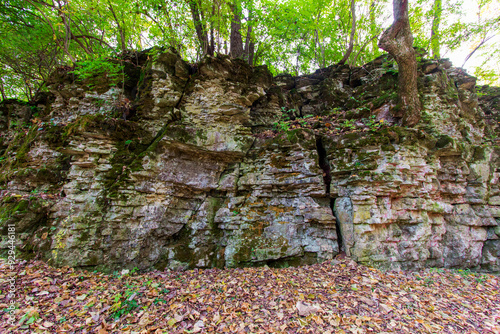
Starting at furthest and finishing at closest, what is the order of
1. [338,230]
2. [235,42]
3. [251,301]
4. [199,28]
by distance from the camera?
1. [235,42]
2. [199,28]
3. [338,230]
4. [251,301]

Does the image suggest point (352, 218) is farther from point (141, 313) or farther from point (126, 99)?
point (126, 99)

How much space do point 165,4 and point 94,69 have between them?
3210mm

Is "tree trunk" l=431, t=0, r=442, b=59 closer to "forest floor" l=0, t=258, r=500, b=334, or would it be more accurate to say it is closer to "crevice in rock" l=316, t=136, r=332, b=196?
"crevice in rock" l=316, t=136, r=332, b=196

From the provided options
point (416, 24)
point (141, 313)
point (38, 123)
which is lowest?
point (141, 313)

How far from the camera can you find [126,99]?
18.4ft

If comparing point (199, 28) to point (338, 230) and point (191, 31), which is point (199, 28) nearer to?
point (191, 31)

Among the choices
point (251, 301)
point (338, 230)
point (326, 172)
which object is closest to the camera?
point (251, 301)

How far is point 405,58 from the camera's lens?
5.76 meters

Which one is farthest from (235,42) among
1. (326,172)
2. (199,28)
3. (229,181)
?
(326,172)

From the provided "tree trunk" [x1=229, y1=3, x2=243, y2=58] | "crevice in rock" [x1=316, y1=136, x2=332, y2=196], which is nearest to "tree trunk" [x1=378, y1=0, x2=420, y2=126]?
"crevice in rock" [x1=316, y1=136, x2=332, y2=196]

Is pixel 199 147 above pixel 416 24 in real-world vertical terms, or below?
below

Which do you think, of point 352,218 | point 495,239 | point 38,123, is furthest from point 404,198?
point 38,123

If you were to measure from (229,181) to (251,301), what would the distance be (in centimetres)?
306

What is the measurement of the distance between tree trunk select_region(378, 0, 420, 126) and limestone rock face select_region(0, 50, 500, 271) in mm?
354
